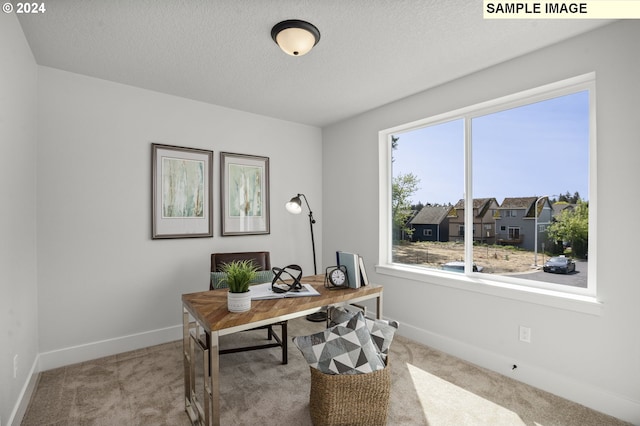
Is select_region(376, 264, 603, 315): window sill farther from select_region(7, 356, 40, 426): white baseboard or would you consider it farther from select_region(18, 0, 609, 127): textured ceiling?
select_region(7, 356, 40, 426): white baseboard

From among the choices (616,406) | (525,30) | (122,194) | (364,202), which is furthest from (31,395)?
(525,30)

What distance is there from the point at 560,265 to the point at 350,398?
191cm

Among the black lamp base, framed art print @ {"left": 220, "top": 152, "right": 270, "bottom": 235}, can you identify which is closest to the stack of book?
the black lamp base

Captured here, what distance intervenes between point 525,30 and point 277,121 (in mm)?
2743

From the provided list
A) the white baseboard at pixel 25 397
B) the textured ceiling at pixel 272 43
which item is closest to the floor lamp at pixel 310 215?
the textured ceiling at pixel 272 43

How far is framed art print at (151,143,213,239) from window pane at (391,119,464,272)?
215cm

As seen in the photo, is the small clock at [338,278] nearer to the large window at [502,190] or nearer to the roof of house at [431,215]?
the large window at [502,190]

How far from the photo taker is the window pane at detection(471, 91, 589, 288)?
91.2 inches

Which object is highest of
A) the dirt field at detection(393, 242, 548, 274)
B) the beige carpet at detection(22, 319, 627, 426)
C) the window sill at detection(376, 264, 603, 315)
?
the dirt field at detection(393, 242, 548, 274)

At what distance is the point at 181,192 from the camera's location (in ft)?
10.7

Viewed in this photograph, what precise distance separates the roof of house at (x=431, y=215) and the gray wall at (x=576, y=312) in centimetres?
66

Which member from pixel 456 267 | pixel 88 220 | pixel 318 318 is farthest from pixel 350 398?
pixel 88 220

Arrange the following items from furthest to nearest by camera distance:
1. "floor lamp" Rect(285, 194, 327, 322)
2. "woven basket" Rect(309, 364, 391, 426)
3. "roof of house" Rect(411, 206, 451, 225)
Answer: "roof of house" Rect(411, 206, 451, 225) → "floor lamp" Rect(285, 194, 327, 322) → "woven basket" Rect(309, 364, 391, 426)

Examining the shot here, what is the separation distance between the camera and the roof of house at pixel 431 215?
10.5 feet
